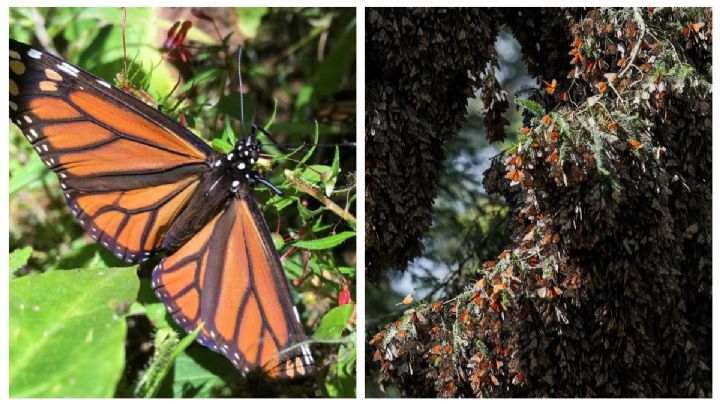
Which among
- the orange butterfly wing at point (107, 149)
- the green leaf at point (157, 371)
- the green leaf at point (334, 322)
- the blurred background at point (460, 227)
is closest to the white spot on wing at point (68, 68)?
the orange butterfly wing at point (107, 149)

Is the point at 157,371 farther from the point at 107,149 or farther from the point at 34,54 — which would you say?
the point at 34,54

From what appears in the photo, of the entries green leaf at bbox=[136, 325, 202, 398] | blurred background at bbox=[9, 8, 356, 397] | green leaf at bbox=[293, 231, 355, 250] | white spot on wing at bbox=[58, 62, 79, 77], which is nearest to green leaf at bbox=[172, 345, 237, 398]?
blurred background at bbox=[9, 8, 356, 397]

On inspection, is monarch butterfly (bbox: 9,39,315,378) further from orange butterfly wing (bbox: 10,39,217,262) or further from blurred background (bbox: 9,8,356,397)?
blurred background (bbox: 9,8,356,397)

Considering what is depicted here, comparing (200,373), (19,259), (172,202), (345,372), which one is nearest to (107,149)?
(172,202)

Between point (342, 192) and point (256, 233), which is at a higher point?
point (342, 192)

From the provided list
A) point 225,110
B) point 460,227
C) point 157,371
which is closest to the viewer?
point 157,371

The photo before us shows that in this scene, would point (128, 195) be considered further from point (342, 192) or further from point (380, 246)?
point (380, 246)

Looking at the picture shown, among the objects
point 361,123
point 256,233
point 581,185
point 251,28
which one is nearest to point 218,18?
point 251,28
